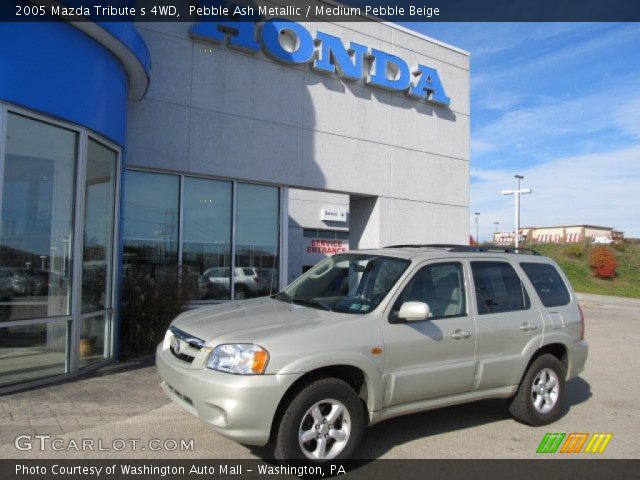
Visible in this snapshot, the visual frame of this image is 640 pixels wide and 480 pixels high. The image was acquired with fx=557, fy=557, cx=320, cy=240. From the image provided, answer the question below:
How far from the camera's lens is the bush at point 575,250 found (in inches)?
1678

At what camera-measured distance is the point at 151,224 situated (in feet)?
32.9

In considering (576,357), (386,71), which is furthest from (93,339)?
(386,71)

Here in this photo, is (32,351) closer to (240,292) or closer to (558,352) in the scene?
(240,292)

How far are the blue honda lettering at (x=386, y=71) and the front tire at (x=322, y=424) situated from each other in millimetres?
9762

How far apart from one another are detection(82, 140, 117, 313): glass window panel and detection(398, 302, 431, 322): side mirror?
4.56 meters

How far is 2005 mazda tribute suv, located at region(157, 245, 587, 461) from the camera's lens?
415cm

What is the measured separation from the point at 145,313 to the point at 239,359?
4.94 metres

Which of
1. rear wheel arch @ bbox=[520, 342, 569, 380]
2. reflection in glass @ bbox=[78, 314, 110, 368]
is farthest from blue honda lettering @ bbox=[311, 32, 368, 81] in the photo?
rear wheel arch @ bbox=[520, 342, 569, 380]

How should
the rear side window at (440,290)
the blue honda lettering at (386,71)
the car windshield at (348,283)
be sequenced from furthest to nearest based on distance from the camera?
the blue honda lettering at (386,71) < the rear side window at (440,290) < the car windshield at (348,283)

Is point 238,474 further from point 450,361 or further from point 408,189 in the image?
point 408,189

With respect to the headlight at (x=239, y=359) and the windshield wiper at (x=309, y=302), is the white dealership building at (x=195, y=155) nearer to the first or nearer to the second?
the windshield wiper at (x=309, y=302)

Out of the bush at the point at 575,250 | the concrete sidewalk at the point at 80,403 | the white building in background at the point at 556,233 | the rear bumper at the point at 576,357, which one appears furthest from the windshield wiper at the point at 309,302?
the white building in background at the point at 556,233

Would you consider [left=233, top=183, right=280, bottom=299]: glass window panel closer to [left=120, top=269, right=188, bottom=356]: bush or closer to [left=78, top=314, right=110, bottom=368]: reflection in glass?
[left=120, top=269, right=188, bottom=356]: bush

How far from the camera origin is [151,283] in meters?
8.92
